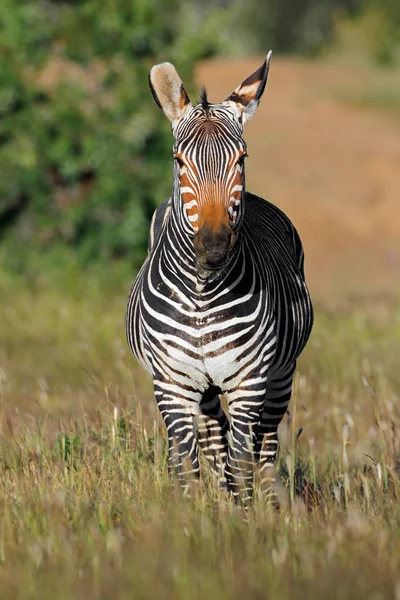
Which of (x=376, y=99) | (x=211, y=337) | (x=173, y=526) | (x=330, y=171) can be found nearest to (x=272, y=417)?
(x=211, y=337)

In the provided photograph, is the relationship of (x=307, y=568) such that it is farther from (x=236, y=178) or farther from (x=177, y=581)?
(x=236, y=178)

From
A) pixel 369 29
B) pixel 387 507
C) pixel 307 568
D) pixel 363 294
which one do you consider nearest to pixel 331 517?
pixel 387 507

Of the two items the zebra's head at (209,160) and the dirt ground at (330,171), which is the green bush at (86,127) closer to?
the dirt ground at (330,171)

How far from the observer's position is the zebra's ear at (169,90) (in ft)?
17.1

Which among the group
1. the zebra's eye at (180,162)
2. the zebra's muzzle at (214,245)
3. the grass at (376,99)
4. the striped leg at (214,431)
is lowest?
the striped leg at (214,431)

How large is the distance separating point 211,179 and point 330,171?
18.4m

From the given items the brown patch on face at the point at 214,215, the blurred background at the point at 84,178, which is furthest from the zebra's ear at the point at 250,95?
the blurred background at the point at 84,178

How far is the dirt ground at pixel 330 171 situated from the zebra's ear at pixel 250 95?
922 centimetres

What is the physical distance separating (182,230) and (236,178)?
366mm

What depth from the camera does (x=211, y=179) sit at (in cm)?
488

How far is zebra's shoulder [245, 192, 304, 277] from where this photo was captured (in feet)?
20.6

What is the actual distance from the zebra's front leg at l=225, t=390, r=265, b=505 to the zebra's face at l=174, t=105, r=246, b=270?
80 centimetres

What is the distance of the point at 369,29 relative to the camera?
4156 centimetres

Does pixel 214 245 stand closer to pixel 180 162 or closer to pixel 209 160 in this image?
pixel 209 160
